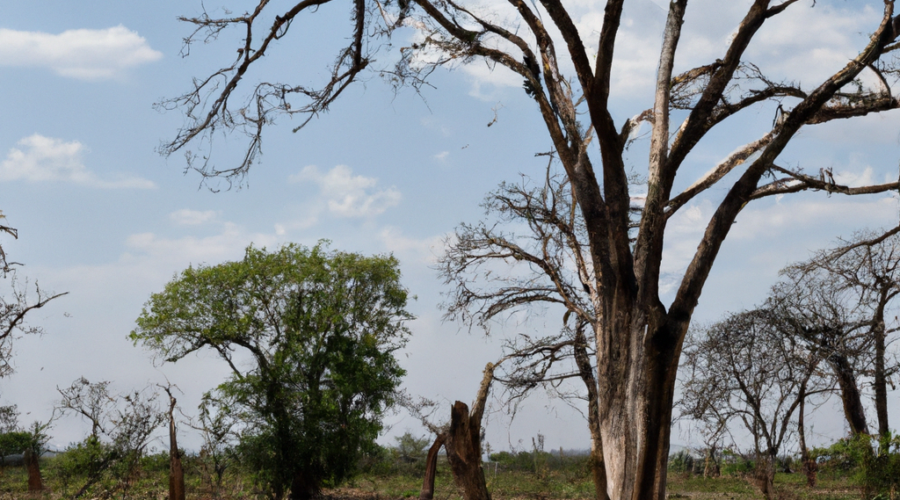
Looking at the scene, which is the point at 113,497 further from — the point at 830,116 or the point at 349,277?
the point at 830,116

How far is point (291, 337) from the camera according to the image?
1564 centimetres

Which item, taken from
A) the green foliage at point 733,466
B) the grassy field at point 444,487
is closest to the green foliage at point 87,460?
the grassy field at point 444,487

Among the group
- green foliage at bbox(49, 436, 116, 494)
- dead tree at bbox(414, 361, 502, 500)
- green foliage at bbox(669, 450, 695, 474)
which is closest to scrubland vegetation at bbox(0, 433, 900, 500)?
green foliage at bbox(49, 436, 116, 494)

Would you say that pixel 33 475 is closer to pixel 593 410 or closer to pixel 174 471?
pixel 174 471

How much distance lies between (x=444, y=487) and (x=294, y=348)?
5885 millimetres

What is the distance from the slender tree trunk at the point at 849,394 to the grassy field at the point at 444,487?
169 centimetres

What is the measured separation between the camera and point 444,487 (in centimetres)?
1795

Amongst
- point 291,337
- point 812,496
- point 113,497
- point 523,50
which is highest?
point 523,50

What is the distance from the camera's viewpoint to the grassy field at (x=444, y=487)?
Answer: 14.0m

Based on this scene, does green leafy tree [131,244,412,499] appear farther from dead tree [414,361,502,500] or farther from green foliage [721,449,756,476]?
green foliage [721,449,756,476]

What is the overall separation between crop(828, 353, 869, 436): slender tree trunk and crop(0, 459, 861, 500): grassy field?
1.69 m

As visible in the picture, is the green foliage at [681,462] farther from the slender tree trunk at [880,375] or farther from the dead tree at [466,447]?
the dead tree at [466,447]

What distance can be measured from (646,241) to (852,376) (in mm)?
11631

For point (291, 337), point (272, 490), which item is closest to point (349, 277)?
point (291, 337)
